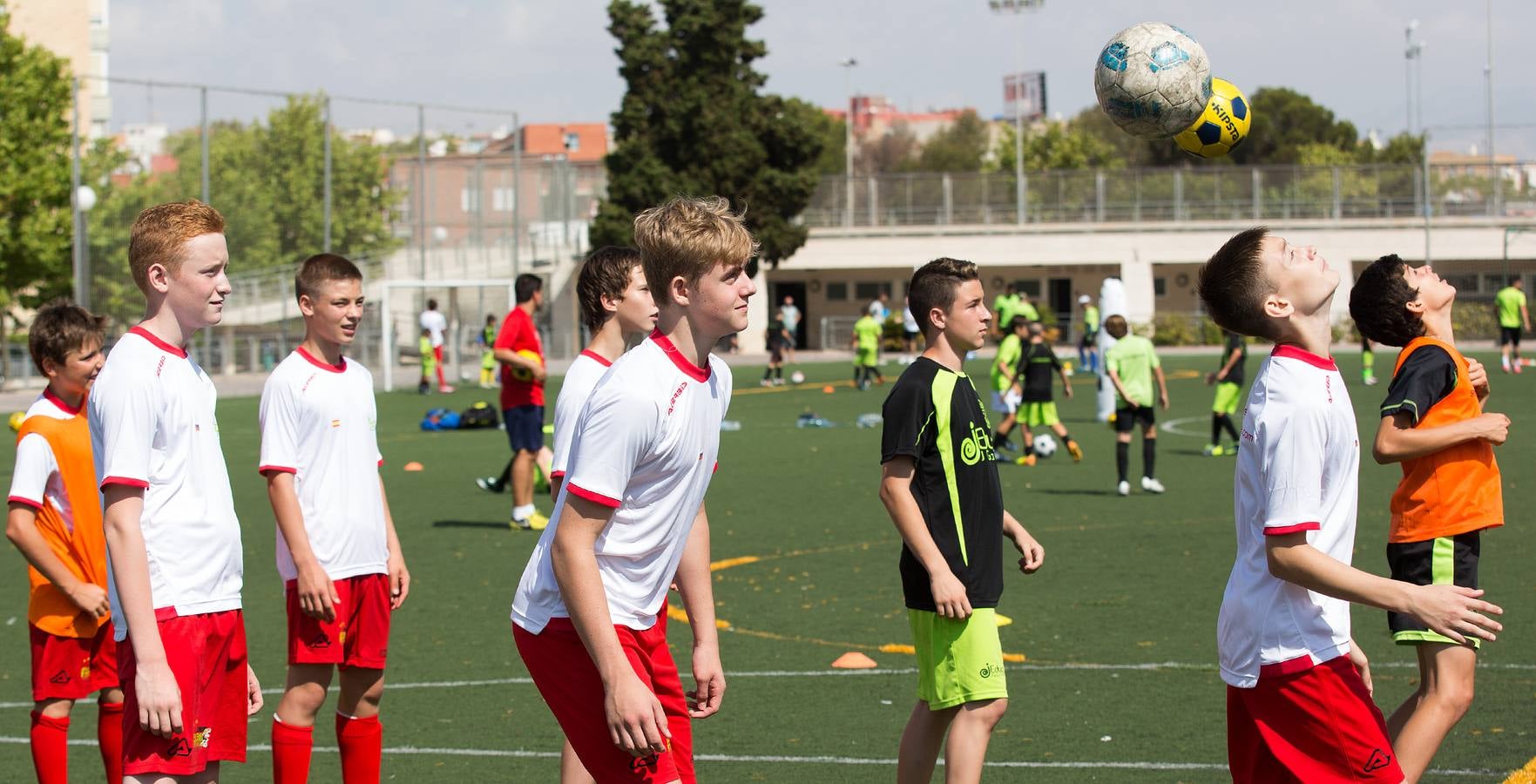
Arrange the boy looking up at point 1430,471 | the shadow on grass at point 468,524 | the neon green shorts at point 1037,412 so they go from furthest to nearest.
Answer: the neon green shorts at point 1037,412
the shadow on grass at point 468,524
the boy looking up at point 1430,471

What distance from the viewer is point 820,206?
193ft

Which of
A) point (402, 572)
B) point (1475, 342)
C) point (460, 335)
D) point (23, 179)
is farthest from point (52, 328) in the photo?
point (1475, 342)

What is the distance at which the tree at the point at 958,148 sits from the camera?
347 ft

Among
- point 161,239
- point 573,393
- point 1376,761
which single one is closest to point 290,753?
point 573,393

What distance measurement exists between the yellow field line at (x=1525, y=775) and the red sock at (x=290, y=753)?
4232 millimetres

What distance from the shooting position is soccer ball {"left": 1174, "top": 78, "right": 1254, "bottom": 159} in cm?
664

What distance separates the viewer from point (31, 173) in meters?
38.0

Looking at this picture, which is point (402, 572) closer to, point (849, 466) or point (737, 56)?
point (849, 466)

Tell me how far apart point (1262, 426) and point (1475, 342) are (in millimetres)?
51087

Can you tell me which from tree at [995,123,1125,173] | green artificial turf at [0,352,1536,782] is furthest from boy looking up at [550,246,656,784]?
tree at [995,123,1125,173]

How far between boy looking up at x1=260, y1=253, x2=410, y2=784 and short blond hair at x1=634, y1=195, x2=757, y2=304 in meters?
1.98

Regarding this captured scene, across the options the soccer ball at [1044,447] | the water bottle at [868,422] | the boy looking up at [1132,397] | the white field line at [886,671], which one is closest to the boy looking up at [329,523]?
the white field line at [886,671]

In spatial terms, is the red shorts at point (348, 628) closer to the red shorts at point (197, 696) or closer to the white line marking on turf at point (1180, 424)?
the red shorts at point (197, 696)

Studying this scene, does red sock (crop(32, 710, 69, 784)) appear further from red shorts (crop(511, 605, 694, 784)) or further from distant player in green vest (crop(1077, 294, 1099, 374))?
distant player in green vest (crop(1077, 294, 1099, 374))
